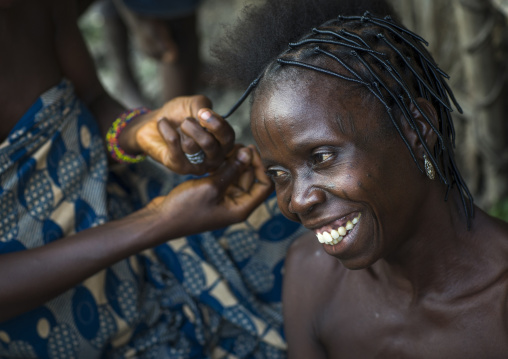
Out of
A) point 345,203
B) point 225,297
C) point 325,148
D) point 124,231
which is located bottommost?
point 225,297

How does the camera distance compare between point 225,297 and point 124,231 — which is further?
point 225,297

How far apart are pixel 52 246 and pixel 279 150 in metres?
0.77

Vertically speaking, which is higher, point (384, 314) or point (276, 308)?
point (384, 314)

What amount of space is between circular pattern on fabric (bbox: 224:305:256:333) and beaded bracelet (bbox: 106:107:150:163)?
0.58m

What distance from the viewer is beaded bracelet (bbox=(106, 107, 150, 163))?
83.5 inches

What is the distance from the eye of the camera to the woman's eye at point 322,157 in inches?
56.4

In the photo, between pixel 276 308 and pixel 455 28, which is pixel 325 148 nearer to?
pixel 276 308

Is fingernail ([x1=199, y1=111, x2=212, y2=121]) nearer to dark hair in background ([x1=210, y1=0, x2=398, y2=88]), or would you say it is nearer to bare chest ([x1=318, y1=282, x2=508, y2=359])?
dark hair in background ([x1=210, y1=0, x2=398, y2=88])

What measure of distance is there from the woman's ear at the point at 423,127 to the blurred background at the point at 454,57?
1.79 ft

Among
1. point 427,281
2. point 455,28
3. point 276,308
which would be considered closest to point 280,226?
point 276,308

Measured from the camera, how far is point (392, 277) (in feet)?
5.66

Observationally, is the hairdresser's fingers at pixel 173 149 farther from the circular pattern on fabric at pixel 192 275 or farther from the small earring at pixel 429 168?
the small earring at pixel 429 168

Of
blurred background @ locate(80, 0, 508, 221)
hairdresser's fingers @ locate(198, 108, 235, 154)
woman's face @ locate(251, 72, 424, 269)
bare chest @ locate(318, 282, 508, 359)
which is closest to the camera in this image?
woman's face @ locate(251, 72, 424, 269)

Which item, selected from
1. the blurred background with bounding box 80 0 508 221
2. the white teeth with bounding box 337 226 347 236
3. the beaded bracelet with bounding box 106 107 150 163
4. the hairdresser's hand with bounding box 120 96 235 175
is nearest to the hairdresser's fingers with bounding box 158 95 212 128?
the hairdresser's hand with bounding box 120 96 235 175
